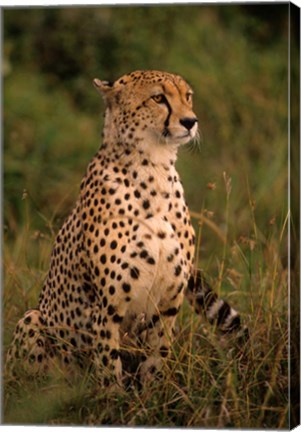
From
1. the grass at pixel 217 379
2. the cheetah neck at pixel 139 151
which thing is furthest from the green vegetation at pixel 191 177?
the cheetah neck at pixel 139 151

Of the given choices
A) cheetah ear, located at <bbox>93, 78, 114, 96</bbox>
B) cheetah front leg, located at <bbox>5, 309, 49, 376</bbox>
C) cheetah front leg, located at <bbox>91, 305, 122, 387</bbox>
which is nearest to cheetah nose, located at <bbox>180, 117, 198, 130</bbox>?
cheetah ear, located at <bbox>93, 78, 114, 96</bbox>

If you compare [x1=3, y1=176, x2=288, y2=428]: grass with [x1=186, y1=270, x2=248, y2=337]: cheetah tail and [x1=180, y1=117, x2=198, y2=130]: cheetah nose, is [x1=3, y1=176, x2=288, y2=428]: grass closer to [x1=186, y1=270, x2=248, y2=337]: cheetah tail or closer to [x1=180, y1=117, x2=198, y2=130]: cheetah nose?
[x1=186, y1=270, x2=248, y2=337]: cheetah tail

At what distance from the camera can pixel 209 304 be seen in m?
8.46

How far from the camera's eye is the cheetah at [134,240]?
8.23 metres

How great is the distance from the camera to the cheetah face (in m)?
8.23

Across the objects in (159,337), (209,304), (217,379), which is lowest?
(217,379)

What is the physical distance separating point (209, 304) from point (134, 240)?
499 mm

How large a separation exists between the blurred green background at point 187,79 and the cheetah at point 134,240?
0.18m

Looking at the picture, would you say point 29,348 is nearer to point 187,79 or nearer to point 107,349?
point 107,349

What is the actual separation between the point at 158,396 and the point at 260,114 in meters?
1.36

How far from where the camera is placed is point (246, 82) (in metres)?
8.48

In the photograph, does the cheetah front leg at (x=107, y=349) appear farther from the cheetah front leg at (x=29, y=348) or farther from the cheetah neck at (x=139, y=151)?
the cheetah neck at (x=139, y=151)

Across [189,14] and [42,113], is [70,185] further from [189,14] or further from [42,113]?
[189,14]

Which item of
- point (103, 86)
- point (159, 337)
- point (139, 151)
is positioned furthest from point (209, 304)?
point (103, 86)
